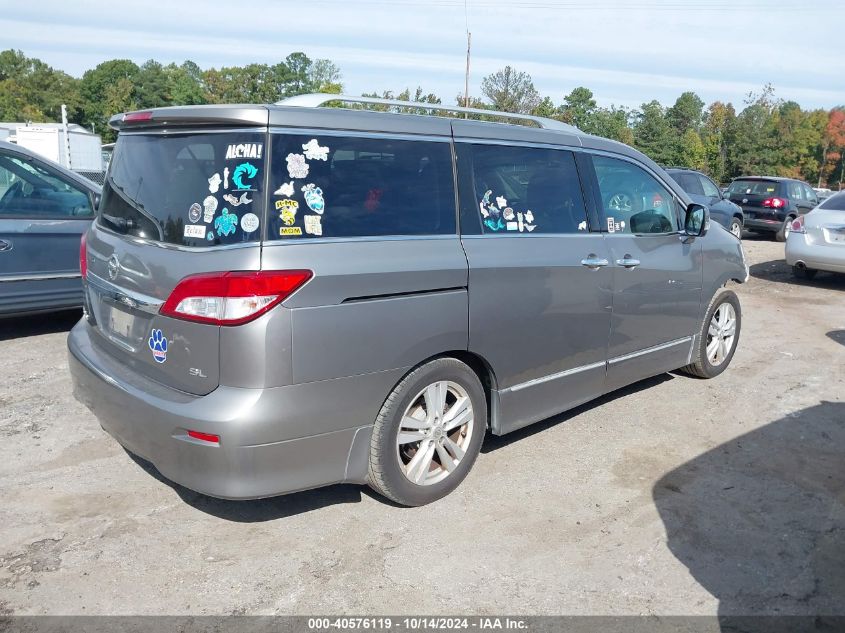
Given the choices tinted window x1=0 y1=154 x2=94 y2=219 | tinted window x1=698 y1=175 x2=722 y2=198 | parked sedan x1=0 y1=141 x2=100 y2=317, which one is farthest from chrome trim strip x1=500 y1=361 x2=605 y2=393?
tinted window x1=698 y1=175 x2=722 y2=198

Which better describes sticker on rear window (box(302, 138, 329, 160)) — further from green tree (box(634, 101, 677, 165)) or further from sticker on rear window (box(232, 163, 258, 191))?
green tree (box(634, 101, 677, 165))

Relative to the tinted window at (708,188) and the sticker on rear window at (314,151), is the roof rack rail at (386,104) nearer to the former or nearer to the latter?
the sticker on rear window at (314,151)

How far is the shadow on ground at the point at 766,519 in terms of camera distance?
3.12 meters

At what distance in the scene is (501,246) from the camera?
3.91 m

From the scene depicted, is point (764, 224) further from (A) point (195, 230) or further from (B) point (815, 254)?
(A) point (195, 230)

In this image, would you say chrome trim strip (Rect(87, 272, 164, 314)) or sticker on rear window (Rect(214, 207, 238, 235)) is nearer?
sticker on rear window (Rect(214, 207, 238, 235))

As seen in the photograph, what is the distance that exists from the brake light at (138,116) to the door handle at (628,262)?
2868 millimetres

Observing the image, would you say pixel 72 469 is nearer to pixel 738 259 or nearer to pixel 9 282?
pixel 9 282

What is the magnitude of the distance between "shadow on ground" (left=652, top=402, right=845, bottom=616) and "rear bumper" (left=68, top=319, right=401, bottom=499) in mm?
1631

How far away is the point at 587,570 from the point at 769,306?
7325mm

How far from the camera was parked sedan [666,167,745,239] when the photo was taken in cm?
1517

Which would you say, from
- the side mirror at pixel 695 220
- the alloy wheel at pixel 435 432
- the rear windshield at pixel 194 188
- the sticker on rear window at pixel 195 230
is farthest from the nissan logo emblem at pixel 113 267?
the side mirror at pixel 695 220

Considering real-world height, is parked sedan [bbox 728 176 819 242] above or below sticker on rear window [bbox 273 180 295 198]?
below

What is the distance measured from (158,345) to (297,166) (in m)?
1.01
